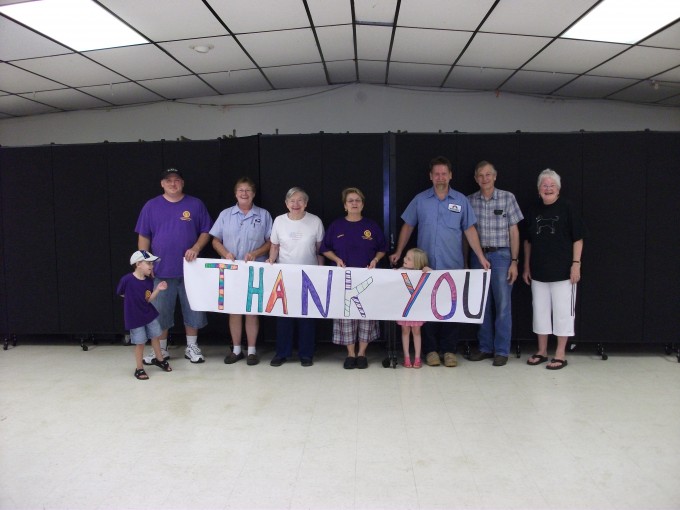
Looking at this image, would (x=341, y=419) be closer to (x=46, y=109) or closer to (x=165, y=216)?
(x=165, y=216)

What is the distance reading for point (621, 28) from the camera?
13.1 ft

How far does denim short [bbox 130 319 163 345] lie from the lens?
3.66m

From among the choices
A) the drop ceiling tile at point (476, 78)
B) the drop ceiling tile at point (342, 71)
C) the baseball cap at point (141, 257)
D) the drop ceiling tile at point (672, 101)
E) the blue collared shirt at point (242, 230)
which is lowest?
the baseball cap at point (141, 257)

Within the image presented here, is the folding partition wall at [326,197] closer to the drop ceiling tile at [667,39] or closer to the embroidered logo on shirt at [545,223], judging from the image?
the embroidered logo on shirt at [545,223]

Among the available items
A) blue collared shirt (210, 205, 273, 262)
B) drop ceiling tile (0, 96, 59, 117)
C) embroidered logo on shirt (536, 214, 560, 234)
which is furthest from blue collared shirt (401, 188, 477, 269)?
drop ceiling tile (0, 96, 59, 117)

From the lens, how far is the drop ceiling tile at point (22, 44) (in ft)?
12.6

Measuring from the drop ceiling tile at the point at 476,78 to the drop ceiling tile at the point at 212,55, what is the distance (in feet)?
A: 8.25

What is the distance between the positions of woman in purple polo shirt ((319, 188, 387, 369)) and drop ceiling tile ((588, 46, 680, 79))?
3224mm

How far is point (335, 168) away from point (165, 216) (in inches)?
61.6

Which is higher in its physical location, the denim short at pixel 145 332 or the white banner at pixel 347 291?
the white banner at pixel 347 291

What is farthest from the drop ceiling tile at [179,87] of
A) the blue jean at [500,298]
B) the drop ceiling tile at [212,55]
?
the blue jean at [500,298]

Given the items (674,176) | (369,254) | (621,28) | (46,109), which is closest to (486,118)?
(621,28)

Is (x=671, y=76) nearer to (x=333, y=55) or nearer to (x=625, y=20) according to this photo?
(x=625, y=20)

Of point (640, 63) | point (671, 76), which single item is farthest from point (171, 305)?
point (671, 76)
